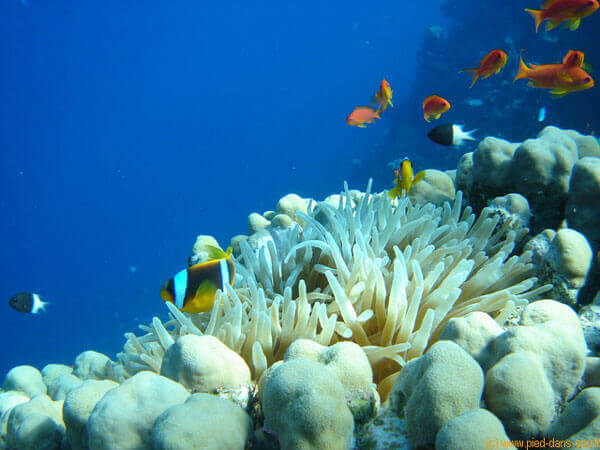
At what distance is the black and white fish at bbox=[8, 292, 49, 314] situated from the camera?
245 inches

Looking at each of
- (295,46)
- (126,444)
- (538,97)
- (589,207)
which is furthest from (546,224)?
(295,46)

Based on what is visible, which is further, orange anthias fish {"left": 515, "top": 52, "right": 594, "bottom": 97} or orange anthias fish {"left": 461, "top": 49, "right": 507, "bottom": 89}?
orange anthias fish {"left": 461, "top": 49, "right": 507, "bottom": 89}

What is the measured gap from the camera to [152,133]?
7962cm

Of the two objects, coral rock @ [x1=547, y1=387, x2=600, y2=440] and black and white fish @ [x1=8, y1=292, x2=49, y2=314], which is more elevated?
black and white fish @ [x1=8, y1=292, x2=49, y2=314]

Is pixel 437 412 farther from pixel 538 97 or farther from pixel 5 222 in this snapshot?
pixel 5 222

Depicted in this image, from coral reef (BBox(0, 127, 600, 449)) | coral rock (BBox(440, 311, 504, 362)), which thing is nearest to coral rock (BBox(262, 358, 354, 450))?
coral reef (BBox(0, 127, 600, 449))

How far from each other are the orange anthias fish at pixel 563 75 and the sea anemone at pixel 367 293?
2.42 metres

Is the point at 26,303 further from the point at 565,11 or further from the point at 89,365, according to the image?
the point at 565,11

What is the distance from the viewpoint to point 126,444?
1176 millimetres

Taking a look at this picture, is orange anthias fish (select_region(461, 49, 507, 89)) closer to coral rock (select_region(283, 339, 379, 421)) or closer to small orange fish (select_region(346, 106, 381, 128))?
small orange fish (select_region(346, 106, 381, 128))

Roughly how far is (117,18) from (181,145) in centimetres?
2711

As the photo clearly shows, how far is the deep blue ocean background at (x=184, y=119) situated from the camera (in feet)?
74.7

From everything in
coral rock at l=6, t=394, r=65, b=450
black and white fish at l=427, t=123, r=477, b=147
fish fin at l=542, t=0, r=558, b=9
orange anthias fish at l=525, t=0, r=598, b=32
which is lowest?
coral rock at l=6, t=394, r=65, b=450

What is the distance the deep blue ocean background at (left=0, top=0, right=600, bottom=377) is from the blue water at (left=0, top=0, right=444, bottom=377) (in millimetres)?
327
